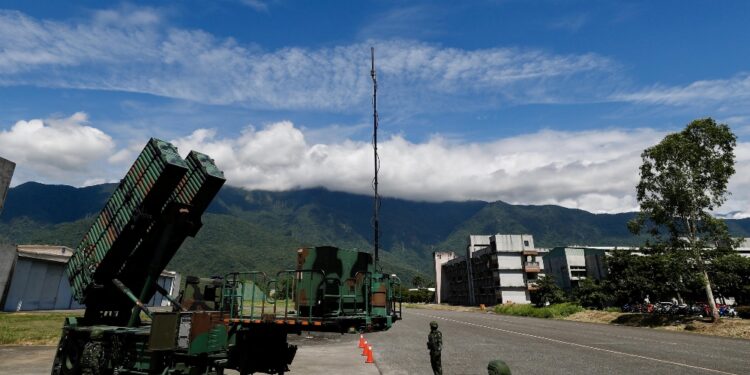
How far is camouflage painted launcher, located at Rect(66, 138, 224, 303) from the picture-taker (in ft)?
31.5

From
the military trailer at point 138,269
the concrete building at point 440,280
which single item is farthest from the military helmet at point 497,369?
the concrete building at point 440,280

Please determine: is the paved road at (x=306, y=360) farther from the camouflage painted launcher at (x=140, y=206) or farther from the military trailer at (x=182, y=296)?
the camouflage painted launcher at (x=140, y=206)

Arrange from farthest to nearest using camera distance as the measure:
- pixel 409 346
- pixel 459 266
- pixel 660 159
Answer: pixel 459 266, pixel 660 159, pixel 409 346

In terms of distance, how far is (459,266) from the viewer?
311 ft

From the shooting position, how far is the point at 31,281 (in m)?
34.2

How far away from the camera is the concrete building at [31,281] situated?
3119cm

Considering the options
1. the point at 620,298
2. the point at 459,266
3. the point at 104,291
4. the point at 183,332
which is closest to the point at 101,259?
the point at 104,291

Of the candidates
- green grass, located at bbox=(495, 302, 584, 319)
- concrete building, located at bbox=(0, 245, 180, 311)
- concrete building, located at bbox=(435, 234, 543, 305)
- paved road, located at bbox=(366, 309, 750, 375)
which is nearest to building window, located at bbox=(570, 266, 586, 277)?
concrete building, located at bbox=(435, 234, 543, 305)

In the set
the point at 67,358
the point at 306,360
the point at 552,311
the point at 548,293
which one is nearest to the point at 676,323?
the point at 552,311

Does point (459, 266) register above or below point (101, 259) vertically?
above

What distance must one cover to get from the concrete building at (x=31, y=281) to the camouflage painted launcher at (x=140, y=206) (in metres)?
29.0

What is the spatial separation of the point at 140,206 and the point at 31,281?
34361mm

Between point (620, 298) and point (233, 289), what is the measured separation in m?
47.4

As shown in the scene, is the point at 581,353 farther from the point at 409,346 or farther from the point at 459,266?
the point at 459,266
